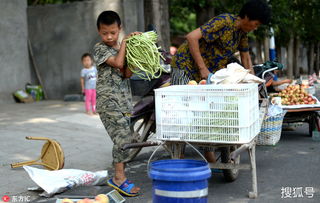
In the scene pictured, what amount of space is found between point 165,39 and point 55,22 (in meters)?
4.43

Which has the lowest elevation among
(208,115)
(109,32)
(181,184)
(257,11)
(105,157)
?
(105,157)

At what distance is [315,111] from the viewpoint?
8.20m

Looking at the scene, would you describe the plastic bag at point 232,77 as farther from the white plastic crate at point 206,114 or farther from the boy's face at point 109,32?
the boy's face at point 109,32

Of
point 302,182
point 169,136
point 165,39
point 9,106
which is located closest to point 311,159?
point 302,182

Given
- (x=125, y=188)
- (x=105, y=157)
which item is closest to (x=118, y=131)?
(x=125, y=188)

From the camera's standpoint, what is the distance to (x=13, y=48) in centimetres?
1362

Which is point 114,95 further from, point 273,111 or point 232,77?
point 273,111

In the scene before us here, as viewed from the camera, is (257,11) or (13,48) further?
(13,48)

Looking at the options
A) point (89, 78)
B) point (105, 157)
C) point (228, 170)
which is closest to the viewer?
point (228, 170)

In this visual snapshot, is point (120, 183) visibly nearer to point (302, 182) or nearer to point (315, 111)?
point (302, 182)

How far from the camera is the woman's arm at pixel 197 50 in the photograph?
5.59 m

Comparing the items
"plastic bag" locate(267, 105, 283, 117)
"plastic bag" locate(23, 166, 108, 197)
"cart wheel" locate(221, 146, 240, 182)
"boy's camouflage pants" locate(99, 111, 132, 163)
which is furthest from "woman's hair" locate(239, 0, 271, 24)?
"plastic bag" locate(23, 166, 108, 197)

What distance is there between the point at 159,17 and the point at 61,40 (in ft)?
14.2

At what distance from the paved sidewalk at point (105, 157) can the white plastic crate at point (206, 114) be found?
760 millimetres
